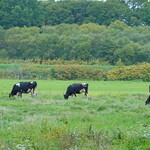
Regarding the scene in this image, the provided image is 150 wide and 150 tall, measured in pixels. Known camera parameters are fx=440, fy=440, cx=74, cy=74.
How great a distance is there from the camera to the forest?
190 ft

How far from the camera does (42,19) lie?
88562mm

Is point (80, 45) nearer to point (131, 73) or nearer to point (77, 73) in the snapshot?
point (77, 73)

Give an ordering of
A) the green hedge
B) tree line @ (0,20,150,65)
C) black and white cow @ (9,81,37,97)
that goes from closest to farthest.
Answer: black and white cow @ (9,81,37,97), the green hedge, tree line @ (0,20,150,65)

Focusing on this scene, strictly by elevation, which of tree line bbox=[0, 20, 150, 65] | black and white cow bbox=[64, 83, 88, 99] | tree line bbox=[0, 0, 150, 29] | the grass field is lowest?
the grass field

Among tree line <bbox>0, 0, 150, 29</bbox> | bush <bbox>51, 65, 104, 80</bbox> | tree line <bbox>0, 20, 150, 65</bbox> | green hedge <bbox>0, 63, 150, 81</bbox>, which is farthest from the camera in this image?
tree line <bbox>0, 0, 150, 29</bbox>

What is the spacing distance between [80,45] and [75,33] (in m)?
9.40

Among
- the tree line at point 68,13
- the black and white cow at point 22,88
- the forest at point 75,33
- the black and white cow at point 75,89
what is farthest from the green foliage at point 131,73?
the tree line at point 68,13

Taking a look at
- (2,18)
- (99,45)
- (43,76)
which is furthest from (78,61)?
(2,18)

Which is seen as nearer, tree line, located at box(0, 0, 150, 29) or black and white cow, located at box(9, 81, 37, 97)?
black and white cow, located at box(9, 81, 37, 97)

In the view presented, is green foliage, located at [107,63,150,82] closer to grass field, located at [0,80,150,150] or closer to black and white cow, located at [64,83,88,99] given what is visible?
black and white cow, located at [64,83,88,99]

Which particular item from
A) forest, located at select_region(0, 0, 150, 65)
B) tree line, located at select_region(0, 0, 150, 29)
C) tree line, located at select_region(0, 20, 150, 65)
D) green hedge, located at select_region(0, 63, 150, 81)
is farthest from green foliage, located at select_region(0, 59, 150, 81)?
tree line, located at select_region(0, 0, 150, 29)

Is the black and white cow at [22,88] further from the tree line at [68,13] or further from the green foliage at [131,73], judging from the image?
the tree line at [68,13]

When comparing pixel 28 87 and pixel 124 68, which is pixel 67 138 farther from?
pixel 124 68

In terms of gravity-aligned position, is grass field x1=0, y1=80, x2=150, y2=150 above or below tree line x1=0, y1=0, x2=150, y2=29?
below
